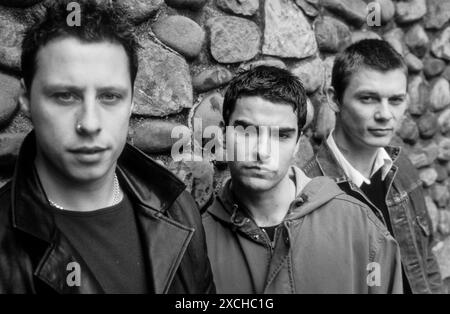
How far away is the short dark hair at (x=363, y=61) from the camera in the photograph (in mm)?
1995

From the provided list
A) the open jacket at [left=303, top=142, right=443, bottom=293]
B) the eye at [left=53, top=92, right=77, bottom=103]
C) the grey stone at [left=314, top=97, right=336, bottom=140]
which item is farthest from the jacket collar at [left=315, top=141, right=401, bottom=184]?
the eye at [left=53, top=92, right=77, bottom=103]

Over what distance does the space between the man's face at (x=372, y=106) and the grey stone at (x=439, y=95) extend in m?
1.13

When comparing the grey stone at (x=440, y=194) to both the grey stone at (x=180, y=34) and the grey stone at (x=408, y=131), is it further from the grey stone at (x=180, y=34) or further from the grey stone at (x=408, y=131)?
the grey stone at (x=180, y=34)

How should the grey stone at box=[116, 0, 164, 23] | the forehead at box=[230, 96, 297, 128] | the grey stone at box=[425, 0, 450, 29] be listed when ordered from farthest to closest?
the grey stone at box=[425, 0, 450, 29]
the grey stone at box=[116, 0, 164, 23]
the forehead at box=[230, 96, 297, 128]

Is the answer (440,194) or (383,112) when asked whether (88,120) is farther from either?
(440,194)

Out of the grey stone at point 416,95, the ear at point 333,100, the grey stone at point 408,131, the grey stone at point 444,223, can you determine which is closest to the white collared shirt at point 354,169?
the ear at point 333,100

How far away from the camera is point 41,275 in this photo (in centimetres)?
106

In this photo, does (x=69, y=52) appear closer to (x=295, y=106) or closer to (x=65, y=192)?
(x=65, y=192)

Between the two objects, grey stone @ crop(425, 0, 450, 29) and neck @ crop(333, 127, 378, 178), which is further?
grey stone @ crop(425, 0, 450, 29)

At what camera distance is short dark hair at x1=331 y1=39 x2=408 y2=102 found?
1995 millimetres

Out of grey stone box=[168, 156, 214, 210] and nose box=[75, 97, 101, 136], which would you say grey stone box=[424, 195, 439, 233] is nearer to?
grey stone box=[168, 156, 214, 210]

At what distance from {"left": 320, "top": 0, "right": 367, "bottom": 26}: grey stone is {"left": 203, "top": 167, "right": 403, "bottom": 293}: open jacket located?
1.19 m

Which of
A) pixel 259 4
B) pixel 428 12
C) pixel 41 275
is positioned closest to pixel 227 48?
pixel 259 4

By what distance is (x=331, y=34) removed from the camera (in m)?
2.34
